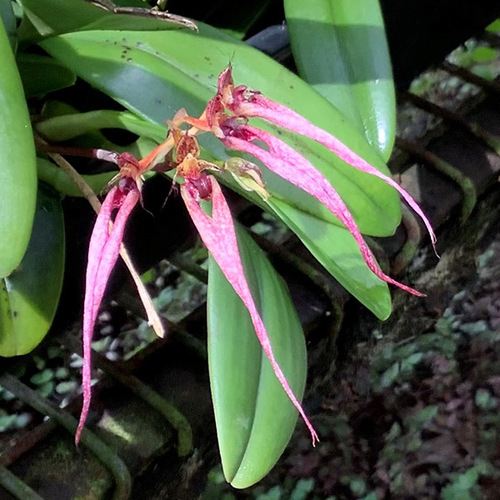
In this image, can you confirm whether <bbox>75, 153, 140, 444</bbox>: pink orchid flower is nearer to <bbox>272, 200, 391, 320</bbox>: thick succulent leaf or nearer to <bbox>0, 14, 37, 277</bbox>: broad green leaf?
<bbox>0, 14, 37, 277</bbox>: broad green leaf

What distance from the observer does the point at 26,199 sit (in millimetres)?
383

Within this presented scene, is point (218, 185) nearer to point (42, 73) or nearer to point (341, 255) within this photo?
point (341, 255)

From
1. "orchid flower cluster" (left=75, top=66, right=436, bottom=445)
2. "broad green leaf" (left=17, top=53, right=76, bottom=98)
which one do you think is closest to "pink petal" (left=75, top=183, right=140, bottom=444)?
"orchid flower cluster" (left=75, top=66, right=436, bottom=445)

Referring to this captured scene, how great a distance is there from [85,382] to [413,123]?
3.51 feet

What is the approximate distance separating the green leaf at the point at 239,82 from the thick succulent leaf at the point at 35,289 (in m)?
0.11

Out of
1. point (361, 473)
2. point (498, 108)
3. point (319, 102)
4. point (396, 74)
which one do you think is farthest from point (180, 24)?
point (361, 473)

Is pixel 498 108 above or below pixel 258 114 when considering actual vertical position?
below

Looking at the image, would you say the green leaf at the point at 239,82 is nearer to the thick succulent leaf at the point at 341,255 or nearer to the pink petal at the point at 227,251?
the thick succulent leaf at the point at 341,255

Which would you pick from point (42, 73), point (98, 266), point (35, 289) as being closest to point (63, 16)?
point (42, 73)

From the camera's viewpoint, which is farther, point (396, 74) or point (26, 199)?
point (396, 74)

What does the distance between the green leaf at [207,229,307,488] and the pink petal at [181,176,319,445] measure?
143 millimetres

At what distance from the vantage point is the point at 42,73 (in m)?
0.57

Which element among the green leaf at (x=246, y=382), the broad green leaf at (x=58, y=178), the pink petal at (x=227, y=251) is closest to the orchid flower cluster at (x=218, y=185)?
the pink petal at (x=227, y=251)

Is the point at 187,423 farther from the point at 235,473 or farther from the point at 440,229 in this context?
the point at 440,229
